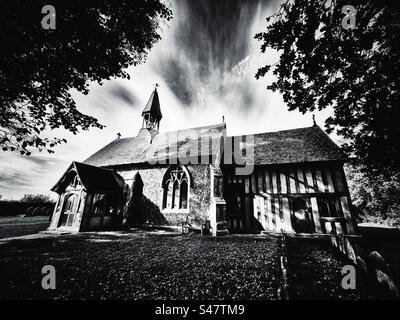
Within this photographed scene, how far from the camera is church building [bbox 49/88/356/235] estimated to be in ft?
36.9

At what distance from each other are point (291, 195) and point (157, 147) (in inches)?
458

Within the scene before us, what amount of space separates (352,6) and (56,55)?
820cm

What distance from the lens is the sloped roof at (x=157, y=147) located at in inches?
588

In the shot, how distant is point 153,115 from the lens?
23.1 m

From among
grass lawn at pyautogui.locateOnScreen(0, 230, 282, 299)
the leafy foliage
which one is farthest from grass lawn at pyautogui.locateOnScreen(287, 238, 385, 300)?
the leafy foliage

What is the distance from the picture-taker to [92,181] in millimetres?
13219

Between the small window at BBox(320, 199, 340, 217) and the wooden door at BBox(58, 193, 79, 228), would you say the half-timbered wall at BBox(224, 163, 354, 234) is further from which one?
the wooden door at BBox(58, 193, 79, 228)

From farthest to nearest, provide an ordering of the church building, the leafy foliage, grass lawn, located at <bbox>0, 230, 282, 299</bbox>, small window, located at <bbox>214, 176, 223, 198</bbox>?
the leafy foliage, small window, located at <bbox>214, 176, 223, 198</bbox>, the church building, grass lawn, located at <bbox>0, 230, 282, 299</bbox>

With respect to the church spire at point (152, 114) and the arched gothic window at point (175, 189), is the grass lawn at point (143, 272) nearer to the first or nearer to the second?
the arched gothic window at point (175, 189)

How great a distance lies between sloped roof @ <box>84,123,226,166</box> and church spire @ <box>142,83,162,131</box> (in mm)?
1878

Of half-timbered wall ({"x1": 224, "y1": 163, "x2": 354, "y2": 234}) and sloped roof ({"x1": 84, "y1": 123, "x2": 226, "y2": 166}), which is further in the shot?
sloped roof ({"x1": 84, "y1": 123, "x2": 226, "y2": 166})
